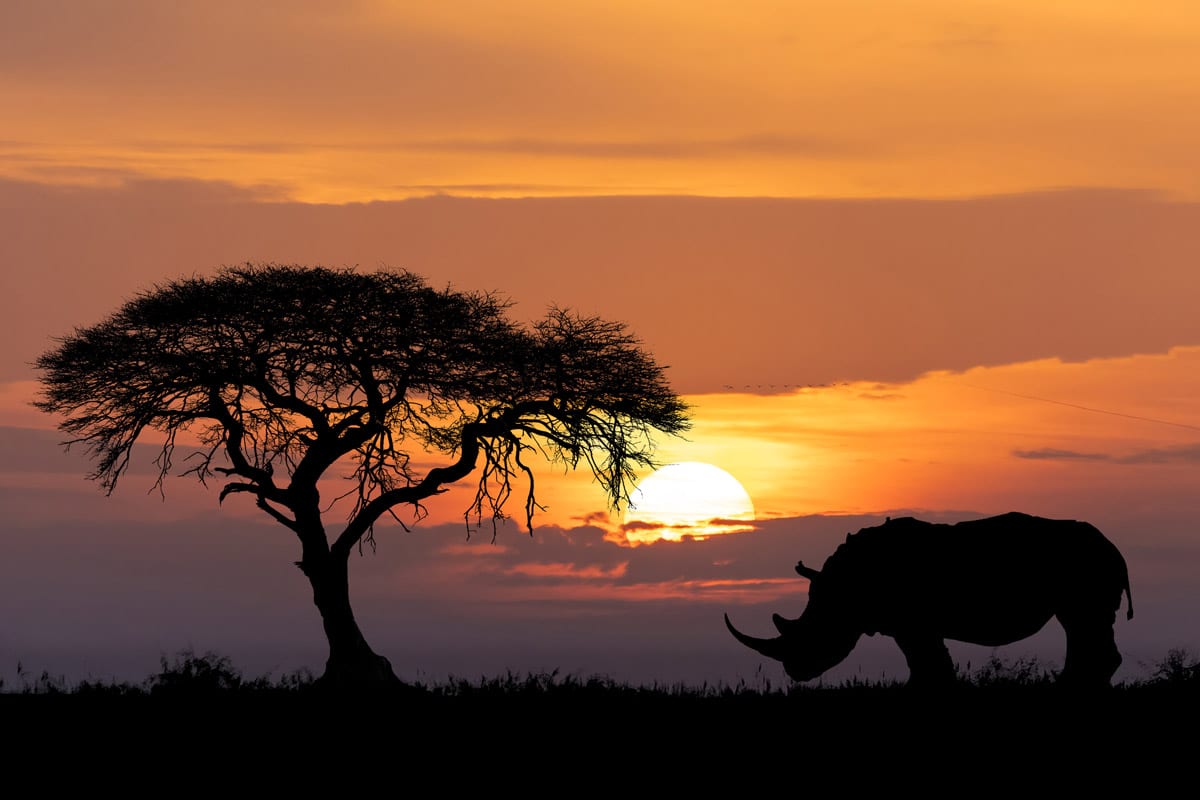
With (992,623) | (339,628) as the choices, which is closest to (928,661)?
(992,623)

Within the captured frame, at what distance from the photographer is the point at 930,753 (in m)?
15.3

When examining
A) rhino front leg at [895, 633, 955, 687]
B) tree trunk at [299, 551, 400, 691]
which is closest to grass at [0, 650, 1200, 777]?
rhino front leg at [895, 633, 955, 687]

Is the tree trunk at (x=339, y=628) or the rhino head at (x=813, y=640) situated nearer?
the rhino head at (x=813, y=640)

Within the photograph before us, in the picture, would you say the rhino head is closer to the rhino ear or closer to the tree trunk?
the rhino ear

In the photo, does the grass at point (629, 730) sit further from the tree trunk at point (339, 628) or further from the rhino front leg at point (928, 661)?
the tree trunk at point (339, 628)

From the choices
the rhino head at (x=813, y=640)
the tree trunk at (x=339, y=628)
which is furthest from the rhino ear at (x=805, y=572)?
the tree trunk at (x=339, y=628)

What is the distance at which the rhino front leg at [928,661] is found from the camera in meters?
20.2

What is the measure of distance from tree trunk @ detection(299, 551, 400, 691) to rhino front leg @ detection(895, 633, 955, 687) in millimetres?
11084

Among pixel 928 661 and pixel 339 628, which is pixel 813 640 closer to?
pixel 928 661

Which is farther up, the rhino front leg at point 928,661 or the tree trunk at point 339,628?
the tree trunk at point 339,628

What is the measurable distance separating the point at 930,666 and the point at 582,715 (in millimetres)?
5054

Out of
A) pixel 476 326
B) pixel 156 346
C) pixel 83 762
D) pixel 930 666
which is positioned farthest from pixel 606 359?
pixel 83 762

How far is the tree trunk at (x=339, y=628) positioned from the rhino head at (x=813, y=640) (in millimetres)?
9373

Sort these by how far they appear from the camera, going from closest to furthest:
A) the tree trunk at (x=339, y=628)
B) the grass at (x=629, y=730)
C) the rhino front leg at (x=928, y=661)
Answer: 1. the grass at (x=629, y=730)
2. the rhino front leg at (x=928, y=661)
3. the tree trunk at (x=339, y=628)
